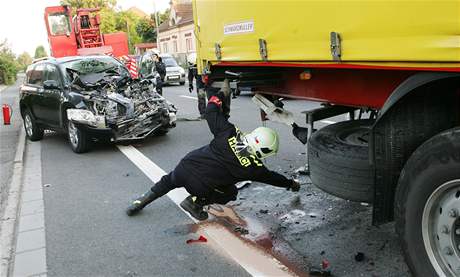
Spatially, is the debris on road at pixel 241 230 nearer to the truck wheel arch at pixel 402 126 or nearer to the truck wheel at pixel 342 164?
the truck wheel at pixel 342 164

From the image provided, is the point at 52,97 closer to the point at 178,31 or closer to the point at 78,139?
the point at 78,139

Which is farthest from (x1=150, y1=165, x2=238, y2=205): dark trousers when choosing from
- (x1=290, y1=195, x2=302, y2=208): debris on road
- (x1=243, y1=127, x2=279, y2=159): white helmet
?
(x1=290, y1=195, x2=302, y2=208): debris on road

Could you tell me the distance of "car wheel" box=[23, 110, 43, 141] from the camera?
Result: 393 inches

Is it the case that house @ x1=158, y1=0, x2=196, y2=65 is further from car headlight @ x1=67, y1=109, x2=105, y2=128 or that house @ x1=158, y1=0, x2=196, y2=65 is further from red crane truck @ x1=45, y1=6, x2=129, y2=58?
car headlight @ x1=67, y1=109, x2=105, y2=128

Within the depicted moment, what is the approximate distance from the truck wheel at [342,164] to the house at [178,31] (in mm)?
48483

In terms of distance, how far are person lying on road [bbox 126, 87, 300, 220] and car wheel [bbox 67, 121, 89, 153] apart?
4.03 m

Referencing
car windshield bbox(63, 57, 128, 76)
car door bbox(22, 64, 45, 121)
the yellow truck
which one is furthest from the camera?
car door bbox(22, 64, 45, 121)

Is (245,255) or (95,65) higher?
(95,65)

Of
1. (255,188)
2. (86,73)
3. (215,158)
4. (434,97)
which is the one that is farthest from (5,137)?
(434,97)

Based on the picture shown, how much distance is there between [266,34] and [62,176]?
4.35 m

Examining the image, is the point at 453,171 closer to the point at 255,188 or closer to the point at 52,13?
the point at 255,188

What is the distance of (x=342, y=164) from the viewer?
139 inches

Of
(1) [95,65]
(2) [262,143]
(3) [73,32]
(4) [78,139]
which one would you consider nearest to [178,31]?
(3) [73,32]

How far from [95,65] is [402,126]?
787cm
